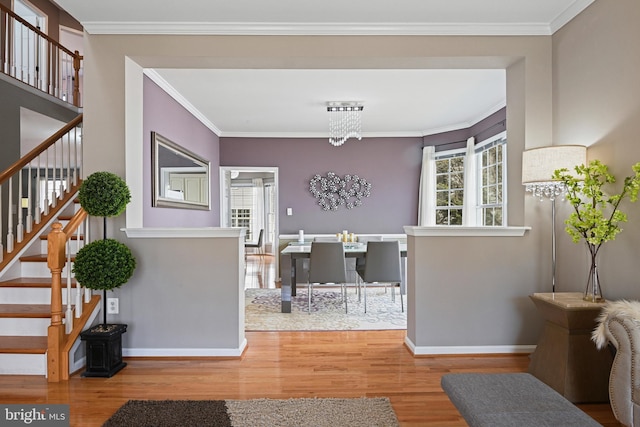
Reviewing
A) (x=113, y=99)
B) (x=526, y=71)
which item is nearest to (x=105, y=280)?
(x=113, y=99)

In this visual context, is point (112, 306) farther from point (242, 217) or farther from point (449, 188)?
point (242, 217)

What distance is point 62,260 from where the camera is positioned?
2.80 meters

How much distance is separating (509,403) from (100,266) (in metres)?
2.62

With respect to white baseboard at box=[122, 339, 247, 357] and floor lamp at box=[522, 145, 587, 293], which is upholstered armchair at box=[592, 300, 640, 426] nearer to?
floor lamp at box=[522, 145, 587, 293]

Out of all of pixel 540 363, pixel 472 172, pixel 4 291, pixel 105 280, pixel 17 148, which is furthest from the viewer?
pixel 472 172

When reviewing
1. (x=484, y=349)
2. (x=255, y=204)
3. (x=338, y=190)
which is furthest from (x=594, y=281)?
(x=255, y=204)

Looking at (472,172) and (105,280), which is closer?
(105,280)

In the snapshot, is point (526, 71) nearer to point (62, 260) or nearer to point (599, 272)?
point (599, 272)

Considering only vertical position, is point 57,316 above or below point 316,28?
below

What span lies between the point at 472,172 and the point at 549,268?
10.6ft

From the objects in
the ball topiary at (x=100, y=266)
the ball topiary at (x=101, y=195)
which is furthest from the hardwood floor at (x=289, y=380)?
the ball topiary at (x=101, y=195)

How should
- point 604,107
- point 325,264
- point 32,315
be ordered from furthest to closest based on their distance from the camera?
point 325,264, point 32,315, point 604,107

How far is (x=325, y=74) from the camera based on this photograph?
4258mm

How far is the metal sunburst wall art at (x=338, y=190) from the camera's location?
7133 mm
